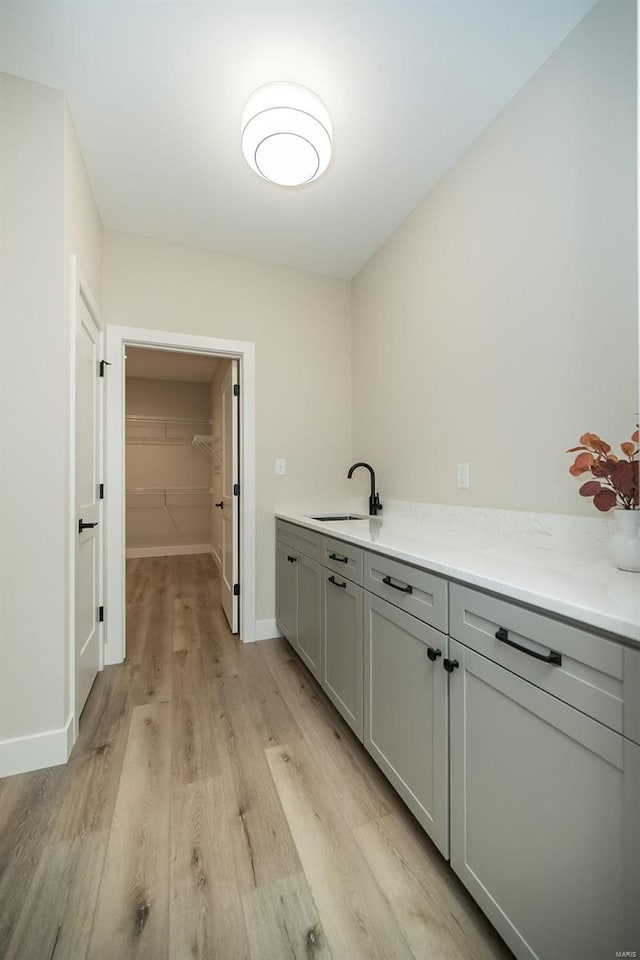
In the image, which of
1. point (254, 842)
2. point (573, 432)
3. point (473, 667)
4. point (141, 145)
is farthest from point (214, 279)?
point (254, 842)

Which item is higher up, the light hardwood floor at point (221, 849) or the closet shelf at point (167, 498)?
the closet shelf at point (167, 498)

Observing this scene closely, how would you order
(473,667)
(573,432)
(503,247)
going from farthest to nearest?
(503,247), (573,432), (473,667)

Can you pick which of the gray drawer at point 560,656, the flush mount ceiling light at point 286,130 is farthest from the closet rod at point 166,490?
the gray drawer at point 560,656

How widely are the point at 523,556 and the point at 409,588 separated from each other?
1.44 ft

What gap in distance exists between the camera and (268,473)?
2.81 m

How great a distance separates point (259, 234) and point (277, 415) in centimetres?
115

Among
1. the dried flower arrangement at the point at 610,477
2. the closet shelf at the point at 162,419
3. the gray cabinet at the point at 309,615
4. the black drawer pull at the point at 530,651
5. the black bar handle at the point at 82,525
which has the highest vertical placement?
the closet shelf at the point at 162,419

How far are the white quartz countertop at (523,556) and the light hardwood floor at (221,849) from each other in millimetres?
874

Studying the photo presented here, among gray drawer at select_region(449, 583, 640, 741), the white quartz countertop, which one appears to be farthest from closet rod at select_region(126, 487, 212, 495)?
gray drawer at select_region(449, 583, 640, 741)

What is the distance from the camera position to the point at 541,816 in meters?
0.80

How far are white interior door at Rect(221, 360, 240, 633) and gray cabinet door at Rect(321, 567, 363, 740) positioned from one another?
43.1 inches

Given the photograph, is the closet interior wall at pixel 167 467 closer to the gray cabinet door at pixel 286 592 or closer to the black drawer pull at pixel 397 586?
the gray cabinet door at pixel 286 592

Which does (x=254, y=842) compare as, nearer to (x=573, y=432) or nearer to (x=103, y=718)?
(x=103, y=718)

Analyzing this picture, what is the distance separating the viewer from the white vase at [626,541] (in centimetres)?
102
